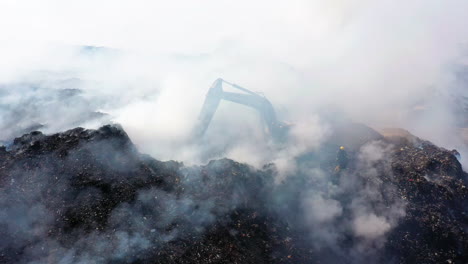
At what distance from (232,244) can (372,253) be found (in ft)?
15.7

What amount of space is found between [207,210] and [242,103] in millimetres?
5843

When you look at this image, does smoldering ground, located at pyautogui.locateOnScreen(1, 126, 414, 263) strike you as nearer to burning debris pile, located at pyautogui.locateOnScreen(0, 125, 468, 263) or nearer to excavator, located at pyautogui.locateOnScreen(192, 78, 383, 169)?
burning debris pile, located at pyautogui.locateOnScreen(0, 125, 468, 263)

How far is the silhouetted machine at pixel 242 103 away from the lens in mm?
11992

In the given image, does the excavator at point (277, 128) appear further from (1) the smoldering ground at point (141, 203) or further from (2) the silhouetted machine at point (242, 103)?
(1) the smoldering ground at point (141, 203)

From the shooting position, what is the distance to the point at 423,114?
20.2 metres

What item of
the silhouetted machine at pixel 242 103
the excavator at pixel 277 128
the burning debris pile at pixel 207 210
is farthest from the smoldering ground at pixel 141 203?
the silhouetted machine at pixel 242 103

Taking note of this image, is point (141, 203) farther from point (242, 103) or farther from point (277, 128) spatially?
point (277, 128)

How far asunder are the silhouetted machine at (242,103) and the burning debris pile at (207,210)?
2617 mm

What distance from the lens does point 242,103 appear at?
42.7 feet

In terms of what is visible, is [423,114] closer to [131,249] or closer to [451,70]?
[451,70]

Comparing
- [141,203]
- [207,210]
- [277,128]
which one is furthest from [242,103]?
[141,203]

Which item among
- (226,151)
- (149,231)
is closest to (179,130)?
(226,151)

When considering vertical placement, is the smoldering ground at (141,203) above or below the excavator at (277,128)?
below

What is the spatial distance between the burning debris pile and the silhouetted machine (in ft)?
8.59
